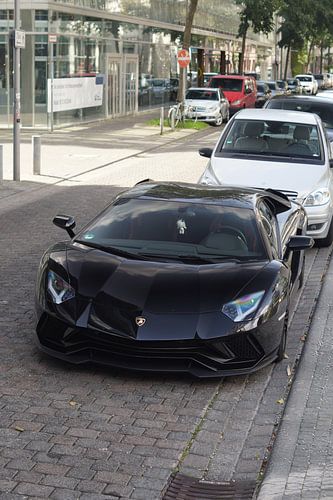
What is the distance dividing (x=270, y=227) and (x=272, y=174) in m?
4.32

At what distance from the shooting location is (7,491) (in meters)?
4.89

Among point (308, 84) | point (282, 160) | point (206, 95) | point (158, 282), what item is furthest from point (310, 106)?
point (308, 84)

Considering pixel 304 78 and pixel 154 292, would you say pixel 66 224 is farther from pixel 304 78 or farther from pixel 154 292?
pixel 304 78

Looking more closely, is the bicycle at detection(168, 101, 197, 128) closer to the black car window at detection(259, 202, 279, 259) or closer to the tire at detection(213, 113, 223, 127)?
the tire at detection(213, 113, 223, 127)

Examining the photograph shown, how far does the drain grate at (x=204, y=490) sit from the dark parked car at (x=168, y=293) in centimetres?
150

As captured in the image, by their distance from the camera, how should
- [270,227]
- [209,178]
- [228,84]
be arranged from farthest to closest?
[228,84] → [209,178] → [270,227]

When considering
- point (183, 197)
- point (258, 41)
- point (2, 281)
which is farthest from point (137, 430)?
point (258, 41)

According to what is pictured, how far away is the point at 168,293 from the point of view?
22.3ft

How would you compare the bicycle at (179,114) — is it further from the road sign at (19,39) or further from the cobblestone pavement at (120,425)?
the cobblestone pavement at (120,425)

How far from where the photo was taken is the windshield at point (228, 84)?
45.5 metres

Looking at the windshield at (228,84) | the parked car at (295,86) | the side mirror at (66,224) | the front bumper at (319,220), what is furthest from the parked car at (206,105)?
the side mirror at (66,224)

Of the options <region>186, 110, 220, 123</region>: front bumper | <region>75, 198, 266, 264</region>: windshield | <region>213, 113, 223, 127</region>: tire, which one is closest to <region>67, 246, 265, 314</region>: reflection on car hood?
<region>75, 198, 266, 264</region>: windshield

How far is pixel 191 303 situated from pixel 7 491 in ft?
7.41

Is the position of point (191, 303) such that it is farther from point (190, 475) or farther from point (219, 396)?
point (190, 475)
